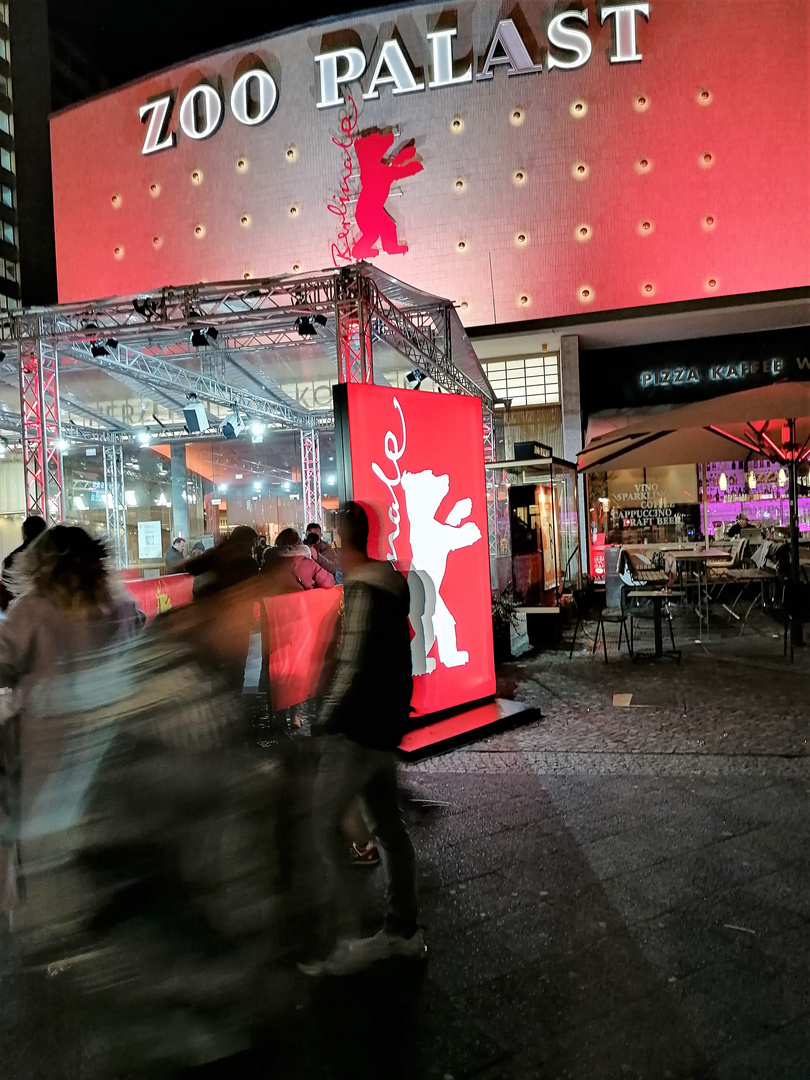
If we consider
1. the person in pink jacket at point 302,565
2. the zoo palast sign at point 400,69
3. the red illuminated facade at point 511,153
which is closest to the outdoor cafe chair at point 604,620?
the person in pink jacket at point 302,565

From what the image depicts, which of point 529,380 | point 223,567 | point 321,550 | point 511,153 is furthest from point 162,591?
point 511,153

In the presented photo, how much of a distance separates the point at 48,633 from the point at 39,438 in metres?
9.62

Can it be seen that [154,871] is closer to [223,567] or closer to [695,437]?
[223,567]

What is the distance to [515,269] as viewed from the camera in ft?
60.5

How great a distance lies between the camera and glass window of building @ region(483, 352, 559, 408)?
18891 millimetres

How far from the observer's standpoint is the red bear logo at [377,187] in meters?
18.5

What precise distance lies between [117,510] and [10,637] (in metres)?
20.6

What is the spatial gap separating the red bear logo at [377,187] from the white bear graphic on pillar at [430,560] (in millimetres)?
13924

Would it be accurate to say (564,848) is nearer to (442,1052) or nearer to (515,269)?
(442,1052)

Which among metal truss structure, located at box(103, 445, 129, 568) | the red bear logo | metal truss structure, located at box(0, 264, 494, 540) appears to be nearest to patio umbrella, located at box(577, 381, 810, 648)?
metal truss structure, located at box(0, 264, 494, 540)

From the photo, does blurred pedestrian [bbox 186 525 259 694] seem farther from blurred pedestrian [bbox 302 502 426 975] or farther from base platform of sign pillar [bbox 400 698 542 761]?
base platform of sign pillar [bbox 400 698 542 761]

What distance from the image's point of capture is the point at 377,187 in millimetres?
18922

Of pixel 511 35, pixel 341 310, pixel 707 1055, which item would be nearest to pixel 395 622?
pixel 707 1055

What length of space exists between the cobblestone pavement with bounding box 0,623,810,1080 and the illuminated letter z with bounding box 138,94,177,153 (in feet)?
68.7
